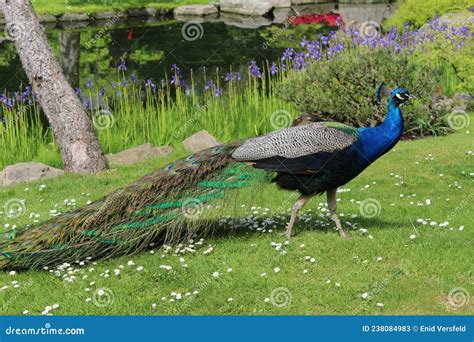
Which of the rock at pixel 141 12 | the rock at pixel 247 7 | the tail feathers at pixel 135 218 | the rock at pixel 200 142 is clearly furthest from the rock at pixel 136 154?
the rock at pixel 247 7

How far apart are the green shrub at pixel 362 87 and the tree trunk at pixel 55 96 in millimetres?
4484

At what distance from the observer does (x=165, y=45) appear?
31.4m

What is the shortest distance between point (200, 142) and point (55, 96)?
2.74m

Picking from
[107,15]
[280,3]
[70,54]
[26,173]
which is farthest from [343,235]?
[280,3]

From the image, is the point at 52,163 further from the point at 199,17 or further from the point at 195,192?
the point at 199,17

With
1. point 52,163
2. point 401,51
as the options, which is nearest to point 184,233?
point 52,163

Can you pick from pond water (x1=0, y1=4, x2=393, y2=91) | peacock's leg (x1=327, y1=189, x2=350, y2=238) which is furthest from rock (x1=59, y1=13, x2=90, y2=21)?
peacock's leg (x1=327, y1=189, x2=350, y2=238)

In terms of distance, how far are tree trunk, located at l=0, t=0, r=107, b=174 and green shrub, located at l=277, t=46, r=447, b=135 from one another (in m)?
4.48

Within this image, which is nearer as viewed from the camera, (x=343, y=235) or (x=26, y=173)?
(x=343, y=235)

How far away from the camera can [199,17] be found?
1578 inches

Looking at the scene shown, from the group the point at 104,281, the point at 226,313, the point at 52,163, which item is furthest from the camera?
the point at 52,163

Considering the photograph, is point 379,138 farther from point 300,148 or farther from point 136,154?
point 136,154

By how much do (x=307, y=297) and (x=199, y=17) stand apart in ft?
113

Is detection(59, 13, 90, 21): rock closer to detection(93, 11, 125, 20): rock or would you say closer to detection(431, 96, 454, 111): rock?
detection(93, 11, 125, 20): rock
